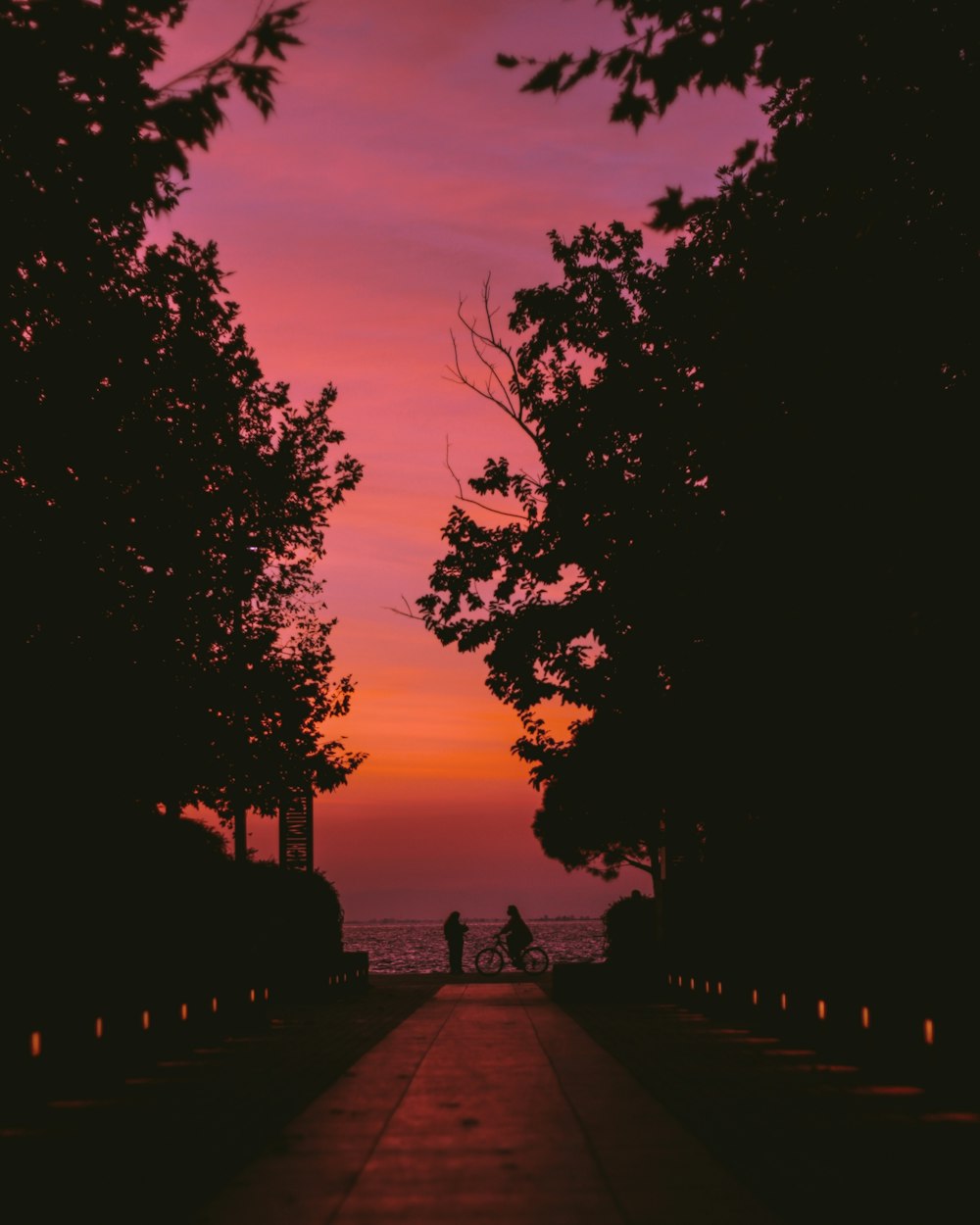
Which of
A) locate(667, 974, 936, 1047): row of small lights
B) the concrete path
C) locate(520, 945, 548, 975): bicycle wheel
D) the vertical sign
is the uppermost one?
the vertical sign

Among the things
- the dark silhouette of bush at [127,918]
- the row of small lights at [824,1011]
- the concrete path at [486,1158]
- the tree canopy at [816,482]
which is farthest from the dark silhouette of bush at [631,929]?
the concrete path at [486,1158]

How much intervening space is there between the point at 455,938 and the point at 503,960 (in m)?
2.24

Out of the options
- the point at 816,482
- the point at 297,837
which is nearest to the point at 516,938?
the point at 297,837

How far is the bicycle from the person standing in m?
1.42

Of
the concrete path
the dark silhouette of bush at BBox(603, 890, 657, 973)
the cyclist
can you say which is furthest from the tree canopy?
the cyclist

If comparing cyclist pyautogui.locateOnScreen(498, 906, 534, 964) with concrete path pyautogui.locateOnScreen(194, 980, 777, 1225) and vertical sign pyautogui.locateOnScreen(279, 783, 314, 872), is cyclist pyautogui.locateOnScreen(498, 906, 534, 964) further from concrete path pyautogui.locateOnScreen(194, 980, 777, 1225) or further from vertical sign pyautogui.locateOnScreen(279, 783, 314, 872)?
concrete path pyautogui.locateOnScreen(194, 980, 777, 1225)

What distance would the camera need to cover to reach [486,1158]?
352 inches

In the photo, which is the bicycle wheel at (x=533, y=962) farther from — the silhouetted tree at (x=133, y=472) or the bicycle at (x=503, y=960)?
the silhouetted tree at (x=133, y=472)

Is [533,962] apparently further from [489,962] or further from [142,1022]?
[142,1022]

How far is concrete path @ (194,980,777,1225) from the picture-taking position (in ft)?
23.9

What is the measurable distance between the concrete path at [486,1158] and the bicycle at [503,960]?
24.6m

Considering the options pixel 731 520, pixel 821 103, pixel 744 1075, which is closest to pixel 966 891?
pixel 744 1075

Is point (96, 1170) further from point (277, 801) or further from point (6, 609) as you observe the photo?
point (277, 801)

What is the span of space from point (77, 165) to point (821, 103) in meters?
6.35
